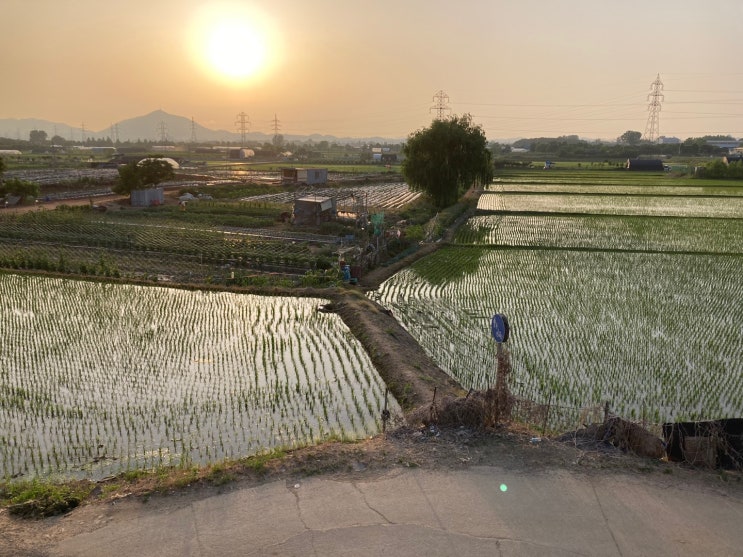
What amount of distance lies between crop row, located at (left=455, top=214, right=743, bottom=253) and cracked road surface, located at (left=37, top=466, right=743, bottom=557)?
67.5 feet

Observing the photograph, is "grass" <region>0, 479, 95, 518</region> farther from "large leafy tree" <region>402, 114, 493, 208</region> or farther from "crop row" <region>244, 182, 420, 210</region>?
"large leafy tree" <region>402, 114, 493, 208</region>

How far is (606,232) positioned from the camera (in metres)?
29.9

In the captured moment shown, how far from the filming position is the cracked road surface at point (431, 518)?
19.4ft

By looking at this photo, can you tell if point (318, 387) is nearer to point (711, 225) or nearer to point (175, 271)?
point (175, 271)

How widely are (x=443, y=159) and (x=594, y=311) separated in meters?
22.4

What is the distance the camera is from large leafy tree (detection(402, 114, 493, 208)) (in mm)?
36594

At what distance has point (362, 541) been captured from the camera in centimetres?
598

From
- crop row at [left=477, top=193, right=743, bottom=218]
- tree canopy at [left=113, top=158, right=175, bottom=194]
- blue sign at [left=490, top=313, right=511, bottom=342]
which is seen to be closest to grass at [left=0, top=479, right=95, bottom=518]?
blue sign at [left=490, top=313, right=511, bottom=342]

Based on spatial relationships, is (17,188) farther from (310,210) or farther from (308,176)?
(308,176)

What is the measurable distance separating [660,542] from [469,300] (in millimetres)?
11666

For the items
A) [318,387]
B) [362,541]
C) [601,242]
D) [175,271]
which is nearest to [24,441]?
[318,387]

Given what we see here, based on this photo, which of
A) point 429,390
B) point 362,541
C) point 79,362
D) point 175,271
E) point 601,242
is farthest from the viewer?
point 601,242

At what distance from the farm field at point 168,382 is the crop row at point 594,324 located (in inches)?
110

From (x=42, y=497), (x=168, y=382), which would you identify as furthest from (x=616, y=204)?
(x=42, y=497)
